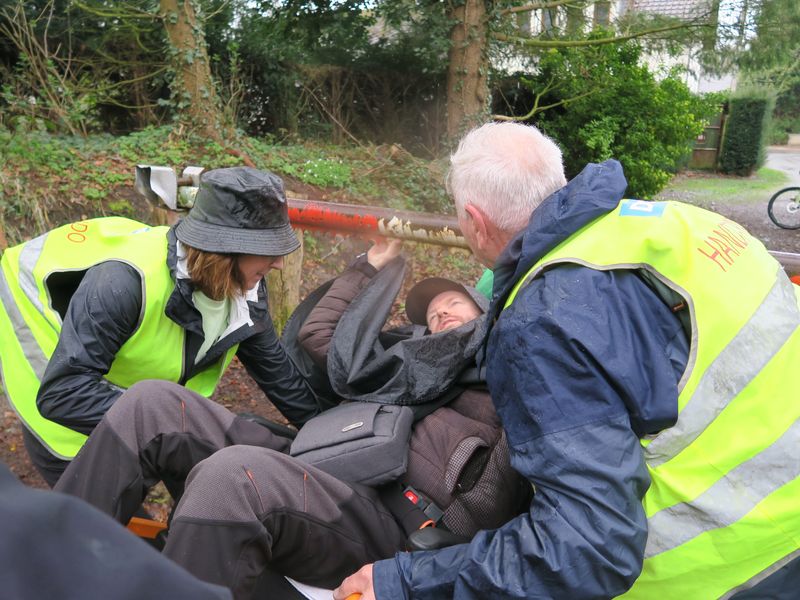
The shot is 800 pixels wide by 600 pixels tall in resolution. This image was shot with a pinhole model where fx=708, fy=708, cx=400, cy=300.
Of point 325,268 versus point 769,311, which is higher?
point 769,311

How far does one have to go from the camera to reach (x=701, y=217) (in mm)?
1635

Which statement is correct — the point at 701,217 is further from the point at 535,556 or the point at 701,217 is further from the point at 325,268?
the point at 325,268

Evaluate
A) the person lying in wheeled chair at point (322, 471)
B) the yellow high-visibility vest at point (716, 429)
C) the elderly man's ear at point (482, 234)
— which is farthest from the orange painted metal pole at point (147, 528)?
the yellow high-visibility vest at point (716, 429)

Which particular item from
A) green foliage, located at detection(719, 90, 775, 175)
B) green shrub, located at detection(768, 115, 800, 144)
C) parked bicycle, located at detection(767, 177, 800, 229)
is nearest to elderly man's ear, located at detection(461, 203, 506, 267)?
parked bicycle, located at detection(767, 177, 800, 229)

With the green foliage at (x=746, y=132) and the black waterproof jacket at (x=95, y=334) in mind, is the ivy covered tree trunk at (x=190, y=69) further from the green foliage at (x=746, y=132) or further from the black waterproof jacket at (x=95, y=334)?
the green foliage at (x=746, y=132)

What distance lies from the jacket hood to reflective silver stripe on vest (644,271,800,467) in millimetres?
395

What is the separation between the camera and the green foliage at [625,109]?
10312 millimetres

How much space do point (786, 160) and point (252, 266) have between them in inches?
1049

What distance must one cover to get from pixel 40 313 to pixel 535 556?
1.83 m

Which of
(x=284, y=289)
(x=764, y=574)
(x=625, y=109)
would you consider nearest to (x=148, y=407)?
(x=764, y=574)

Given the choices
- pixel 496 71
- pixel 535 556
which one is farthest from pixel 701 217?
pixel 496 71

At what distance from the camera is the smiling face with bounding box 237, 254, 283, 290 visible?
7.77 feet

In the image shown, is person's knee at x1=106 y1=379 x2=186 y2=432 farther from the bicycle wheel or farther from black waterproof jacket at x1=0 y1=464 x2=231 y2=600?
the bicycle wheel

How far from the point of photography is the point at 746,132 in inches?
793
